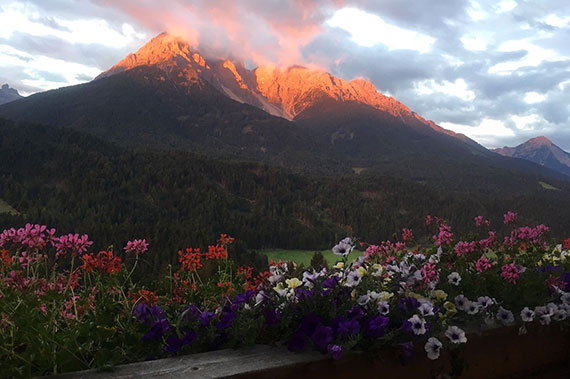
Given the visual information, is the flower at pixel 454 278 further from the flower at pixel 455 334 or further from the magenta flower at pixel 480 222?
the magenta flower at pixel 480 222

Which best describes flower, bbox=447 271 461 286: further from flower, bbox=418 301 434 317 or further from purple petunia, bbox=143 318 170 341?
purple petunia, bbox=143 318 170 341

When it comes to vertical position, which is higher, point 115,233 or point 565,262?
point 565,262

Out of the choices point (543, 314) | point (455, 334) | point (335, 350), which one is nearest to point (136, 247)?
point (335, 350)

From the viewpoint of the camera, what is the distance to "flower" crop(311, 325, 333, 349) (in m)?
2.52

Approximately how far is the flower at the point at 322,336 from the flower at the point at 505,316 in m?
1.55

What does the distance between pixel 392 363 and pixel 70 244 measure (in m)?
2.53

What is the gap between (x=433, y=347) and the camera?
2758 millimetres

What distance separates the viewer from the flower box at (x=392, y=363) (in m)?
2.29

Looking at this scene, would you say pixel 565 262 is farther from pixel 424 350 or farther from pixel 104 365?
pixel 104 365

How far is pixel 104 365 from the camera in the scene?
2256 mm

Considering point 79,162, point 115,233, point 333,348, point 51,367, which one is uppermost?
point 333,348

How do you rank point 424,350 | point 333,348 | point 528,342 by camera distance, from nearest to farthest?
point 333,348, point 424,350, point 528,342

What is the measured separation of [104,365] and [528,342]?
3.13 metres

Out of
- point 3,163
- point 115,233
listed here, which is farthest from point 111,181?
point 115,233
